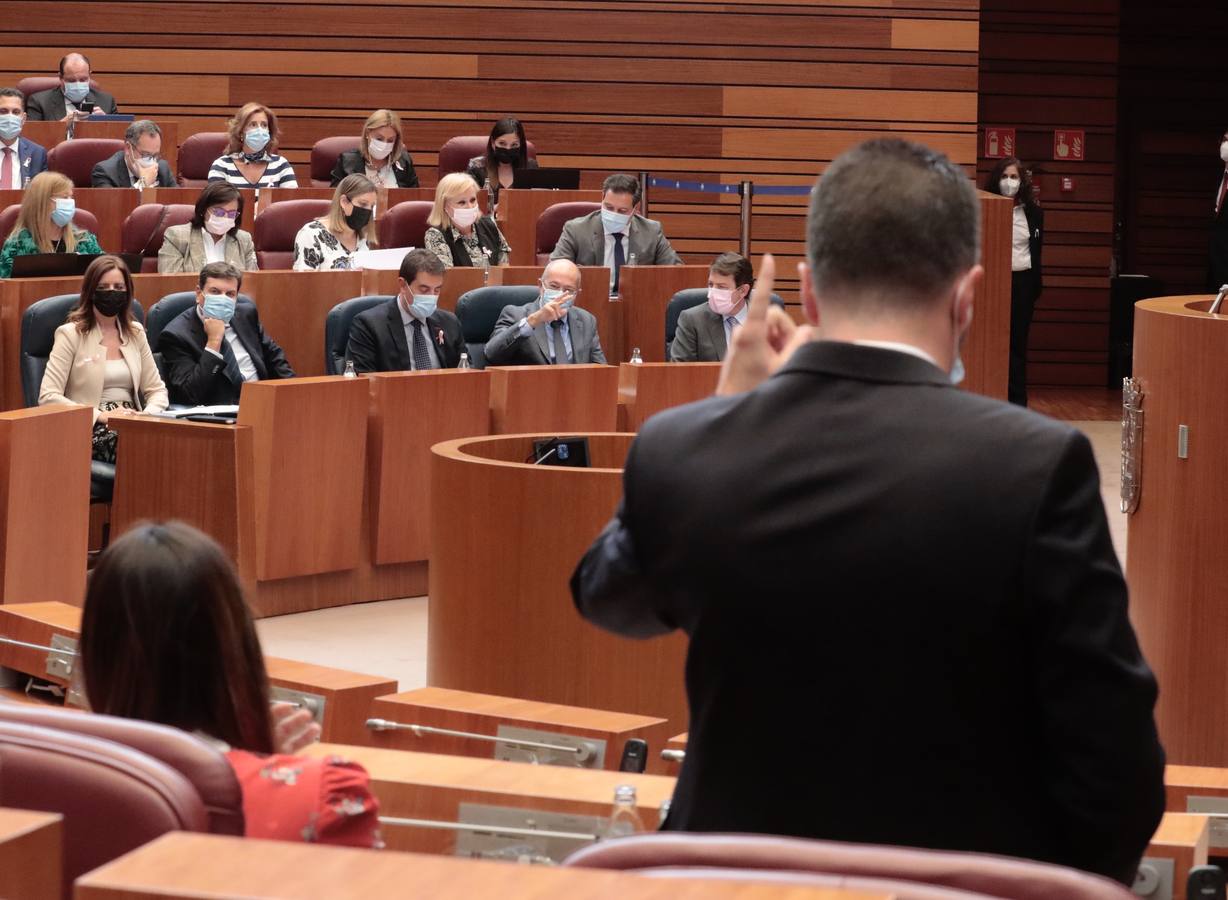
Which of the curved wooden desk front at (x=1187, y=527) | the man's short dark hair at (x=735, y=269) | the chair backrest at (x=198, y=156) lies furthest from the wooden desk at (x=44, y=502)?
the chair backrest at (x=198, y=156)

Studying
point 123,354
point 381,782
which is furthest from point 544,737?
point 123,354

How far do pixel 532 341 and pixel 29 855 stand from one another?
6.00 meters

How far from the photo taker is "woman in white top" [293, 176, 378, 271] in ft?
26.4

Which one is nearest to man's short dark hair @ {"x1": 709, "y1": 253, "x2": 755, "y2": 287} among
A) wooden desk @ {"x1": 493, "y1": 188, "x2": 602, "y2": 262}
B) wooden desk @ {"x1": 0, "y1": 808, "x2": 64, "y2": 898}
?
wooden desk @ {"x1": 493, "y1": 188, "x2": 602, "y2": 262}

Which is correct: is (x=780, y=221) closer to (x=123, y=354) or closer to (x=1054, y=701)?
(x=123, y=354)

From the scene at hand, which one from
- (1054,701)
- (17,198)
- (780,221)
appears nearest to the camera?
(1054,701)

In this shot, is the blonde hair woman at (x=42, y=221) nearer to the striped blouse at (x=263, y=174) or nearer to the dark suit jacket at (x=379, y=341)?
the dark suit jacket at (x=379, y=341)

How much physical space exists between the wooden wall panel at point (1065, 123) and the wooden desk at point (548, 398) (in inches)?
278

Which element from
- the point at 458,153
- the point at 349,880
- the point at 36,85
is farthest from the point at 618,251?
the point at 349,880

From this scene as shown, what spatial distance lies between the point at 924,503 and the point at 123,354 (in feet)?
17.0

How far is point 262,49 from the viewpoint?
1209 centimetres

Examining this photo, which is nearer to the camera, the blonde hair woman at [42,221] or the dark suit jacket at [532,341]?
the dark suit jacket at [532,341]

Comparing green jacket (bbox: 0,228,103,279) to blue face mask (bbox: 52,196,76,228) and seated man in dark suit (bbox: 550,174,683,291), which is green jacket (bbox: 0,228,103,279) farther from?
seated man in dark suit (bbox: 550,174,683,291)

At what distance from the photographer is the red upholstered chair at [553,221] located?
367 inches
